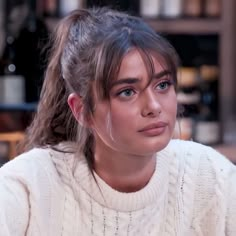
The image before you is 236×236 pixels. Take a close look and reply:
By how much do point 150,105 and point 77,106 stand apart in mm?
177

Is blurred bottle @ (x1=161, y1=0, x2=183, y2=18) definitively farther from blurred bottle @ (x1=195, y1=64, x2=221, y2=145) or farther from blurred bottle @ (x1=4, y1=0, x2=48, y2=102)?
blurred bottle @ (x1=4, y1=0, x2=48, y2=102)

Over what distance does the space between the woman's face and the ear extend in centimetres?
8

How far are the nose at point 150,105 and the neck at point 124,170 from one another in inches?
4.9

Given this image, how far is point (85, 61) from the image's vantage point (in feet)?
3.81

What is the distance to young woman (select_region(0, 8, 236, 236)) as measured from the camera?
1093mm

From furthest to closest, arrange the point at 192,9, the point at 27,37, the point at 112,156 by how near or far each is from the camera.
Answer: the point at 192,9 → the point at 27,37 → the point at 112,156

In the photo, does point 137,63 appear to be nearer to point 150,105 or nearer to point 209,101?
point 150,105

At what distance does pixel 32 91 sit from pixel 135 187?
144cm

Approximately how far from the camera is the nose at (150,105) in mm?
1068

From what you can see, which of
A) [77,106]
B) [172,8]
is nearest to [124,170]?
[77,106]

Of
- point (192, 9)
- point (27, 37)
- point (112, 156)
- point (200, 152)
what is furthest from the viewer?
point (192, 9)

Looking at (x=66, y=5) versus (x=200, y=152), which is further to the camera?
(x=66, y=5)

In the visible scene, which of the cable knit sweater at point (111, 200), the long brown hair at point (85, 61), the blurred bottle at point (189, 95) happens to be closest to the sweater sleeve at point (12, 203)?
the cable knit sweater at point (111, 200)

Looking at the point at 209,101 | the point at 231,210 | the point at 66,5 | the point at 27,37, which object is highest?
the point at 66,5
